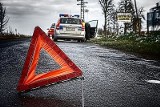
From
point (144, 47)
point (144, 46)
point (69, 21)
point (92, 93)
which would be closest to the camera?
point (92, 93)

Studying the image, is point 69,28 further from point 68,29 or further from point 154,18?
point 154,18

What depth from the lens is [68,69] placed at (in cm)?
434

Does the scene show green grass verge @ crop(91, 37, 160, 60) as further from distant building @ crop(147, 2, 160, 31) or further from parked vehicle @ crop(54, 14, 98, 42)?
distant building @ crop(147, 2, 160, 31)

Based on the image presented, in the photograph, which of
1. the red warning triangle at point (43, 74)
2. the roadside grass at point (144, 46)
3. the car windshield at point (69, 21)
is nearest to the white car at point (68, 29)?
the car windshield at point (69, 21)

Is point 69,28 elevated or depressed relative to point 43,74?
elevated

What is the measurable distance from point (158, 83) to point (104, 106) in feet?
6.81

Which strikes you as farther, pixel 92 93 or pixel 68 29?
pixel 68 29

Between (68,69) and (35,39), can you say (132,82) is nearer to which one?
(68,69)

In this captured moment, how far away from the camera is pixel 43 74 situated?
4.38m

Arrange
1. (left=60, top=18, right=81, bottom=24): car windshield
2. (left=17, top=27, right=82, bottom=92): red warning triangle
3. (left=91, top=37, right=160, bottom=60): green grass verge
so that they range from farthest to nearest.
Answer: (left=60, top=18, right=81, bottom=24): car windshield, (left=91, top=37, right=160, bottom=60): green grass verge, (left=17, top=27, right=82, bottom=92): red warning triangle

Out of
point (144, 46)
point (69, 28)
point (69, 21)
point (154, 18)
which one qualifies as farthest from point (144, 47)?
point (154, 18)

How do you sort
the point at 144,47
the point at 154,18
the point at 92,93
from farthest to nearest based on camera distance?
the point at 154,18
the point at 144,47
the point at 92,93

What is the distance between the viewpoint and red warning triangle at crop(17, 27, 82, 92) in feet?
13.9

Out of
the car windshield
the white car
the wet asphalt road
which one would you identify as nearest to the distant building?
the car windshield
